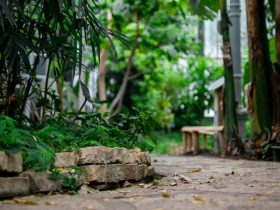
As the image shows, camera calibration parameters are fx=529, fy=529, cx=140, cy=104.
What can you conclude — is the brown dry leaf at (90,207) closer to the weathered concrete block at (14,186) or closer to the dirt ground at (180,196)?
the dirt ground at (180,196)

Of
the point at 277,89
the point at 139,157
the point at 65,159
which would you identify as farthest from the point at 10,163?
the point at 277,89

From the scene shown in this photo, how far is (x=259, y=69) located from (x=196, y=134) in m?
2.80

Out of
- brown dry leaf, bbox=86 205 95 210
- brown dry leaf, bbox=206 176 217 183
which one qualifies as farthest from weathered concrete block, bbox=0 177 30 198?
brown dry leaf, bbox=206 176 217 183

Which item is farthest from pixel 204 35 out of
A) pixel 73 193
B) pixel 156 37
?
pixel 73 193

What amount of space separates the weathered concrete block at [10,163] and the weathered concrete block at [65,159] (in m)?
0.39

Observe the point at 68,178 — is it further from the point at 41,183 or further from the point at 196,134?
the point at 196,134

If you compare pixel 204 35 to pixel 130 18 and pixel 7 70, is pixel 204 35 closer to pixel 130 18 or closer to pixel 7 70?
pixel 130 18

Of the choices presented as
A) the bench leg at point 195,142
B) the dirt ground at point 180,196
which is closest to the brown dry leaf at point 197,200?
the dirt ground at point 180,196

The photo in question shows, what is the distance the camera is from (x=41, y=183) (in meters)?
3.50

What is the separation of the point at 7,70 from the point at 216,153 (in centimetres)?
499

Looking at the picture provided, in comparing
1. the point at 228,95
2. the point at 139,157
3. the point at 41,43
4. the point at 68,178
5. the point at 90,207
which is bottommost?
the point at 90,207

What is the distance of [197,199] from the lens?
11.0ft

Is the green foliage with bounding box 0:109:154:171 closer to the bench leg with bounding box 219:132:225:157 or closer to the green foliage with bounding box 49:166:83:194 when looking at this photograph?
the green foliage with bounding box 49:166:83:194

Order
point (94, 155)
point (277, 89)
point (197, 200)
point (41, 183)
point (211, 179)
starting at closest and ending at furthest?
point (197, 200) → point (41, 183) → point (94, 155) → point (211, 179) → point (277, 89)
